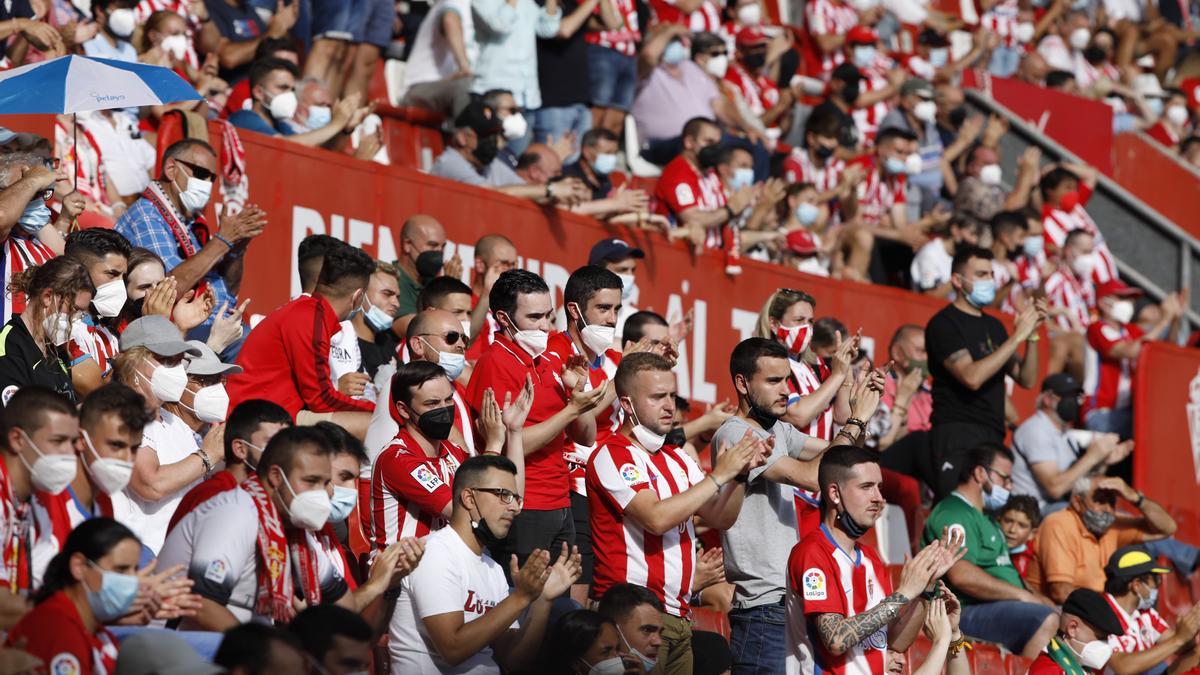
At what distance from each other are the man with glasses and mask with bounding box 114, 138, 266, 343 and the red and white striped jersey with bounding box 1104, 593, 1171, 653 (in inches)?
205

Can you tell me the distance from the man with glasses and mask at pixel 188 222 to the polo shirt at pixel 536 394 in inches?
57.3

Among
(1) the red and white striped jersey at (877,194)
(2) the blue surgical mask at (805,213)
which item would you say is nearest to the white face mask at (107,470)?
(2) the blue surgical mask at (805,213)

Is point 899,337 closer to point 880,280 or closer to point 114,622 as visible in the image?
point 880,280

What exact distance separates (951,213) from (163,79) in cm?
936

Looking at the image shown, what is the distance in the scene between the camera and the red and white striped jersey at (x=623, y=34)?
45.7 feet

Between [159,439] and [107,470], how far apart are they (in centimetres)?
124

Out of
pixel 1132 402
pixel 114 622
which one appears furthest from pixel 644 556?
pixel 1132 402

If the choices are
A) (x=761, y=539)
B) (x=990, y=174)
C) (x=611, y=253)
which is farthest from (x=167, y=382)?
(x=990, y=174)

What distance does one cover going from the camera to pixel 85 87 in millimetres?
7914

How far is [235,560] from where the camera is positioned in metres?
5.84

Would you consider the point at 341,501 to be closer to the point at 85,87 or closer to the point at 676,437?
the point at 676,437

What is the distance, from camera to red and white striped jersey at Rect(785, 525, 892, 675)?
684cm

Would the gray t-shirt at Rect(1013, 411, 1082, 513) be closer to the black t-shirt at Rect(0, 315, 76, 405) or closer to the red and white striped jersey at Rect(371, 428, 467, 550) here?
the red and white striped jersey at Rect(371, 428, 467, 550)

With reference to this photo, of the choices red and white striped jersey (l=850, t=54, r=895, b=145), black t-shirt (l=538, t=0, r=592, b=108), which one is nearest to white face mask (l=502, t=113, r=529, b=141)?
black t-shirt (l=538, t=0, r=592, b=108)
